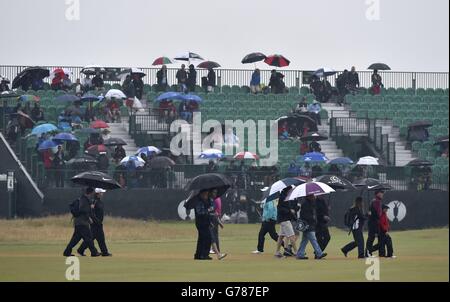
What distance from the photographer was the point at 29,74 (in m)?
57.0

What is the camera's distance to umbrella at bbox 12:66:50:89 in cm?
5650

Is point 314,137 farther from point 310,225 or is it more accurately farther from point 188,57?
point 310,225

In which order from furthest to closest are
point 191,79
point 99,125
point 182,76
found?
point 182,76 < point 191,79 < point 99,125

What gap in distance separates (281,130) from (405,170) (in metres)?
6.00

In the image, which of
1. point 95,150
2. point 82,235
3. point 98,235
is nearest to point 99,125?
point 95,150

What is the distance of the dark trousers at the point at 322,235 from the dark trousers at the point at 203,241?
2.87m

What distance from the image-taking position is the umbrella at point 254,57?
195 feet

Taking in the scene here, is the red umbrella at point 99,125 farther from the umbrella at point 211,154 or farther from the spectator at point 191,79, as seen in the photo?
the spectator at point 191,79

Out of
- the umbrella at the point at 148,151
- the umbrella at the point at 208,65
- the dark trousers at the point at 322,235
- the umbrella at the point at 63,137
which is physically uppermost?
the umbrella at the point at 208,65

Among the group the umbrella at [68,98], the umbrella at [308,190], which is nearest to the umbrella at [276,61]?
the umbrella at [68,98]

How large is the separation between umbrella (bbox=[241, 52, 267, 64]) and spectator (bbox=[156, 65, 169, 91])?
10.6ft

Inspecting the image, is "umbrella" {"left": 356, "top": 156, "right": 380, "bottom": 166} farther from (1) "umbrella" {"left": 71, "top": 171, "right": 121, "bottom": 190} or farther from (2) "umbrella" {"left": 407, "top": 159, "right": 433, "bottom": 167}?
(1) "umbrella" {"left": 71, "top": 171, "right": 121, "bottom": 190}

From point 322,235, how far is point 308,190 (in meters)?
1.45
